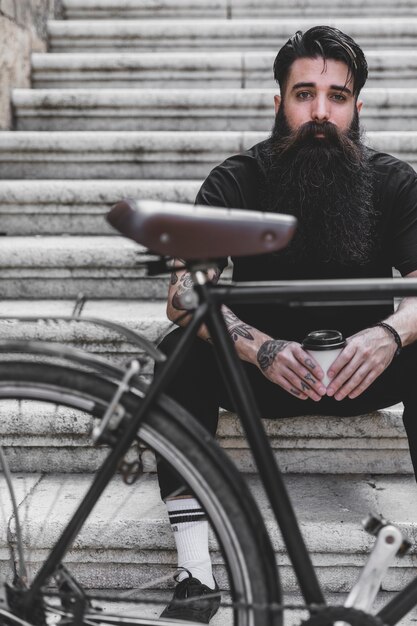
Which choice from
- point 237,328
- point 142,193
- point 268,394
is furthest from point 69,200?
point 268,394

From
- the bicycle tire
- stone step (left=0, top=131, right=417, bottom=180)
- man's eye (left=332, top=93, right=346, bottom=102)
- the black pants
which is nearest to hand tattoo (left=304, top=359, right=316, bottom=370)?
the black pants

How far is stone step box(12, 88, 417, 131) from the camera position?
3.77 m

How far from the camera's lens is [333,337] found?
5.94 ft

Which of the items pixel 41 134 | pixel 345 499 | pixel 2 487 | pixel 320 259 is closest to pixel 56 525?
pixel 2 487

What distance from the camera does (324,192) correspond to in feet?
7.41

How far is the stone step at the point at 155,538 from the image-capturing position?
77.5 inches

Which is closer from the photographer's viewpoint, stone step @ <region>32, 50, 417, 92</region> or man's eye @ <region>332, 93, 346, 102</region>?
man's eye @ <region>332, 93, 346, 102</region>

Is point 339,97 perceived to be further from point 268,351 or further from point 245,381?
point 245,381

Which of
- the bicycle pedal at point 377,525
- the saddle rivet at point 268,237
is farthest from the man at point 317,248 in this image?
the saddle rivet at point 268,237

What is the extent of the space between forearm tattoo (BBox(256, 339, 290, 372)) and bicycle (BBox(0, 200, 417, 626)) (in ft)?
1.86

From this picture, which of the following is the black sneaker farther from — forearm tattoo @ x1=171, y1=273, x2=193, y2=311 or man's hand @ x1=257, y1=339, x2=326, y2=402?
forearm tattoo @ x1=171, y1=273, x2=193, y2=311

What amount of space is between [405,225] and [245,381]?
107 cm

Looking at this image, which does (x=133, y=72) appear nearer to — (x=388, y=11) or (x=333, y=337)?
(x=388, y=11)

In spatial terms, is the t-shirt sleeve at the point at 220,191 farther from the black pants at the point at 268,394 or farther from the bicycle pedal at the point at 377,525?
the bicycle pedal at the point at 377,525
